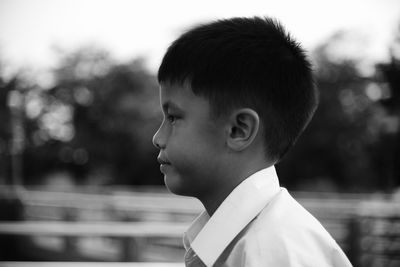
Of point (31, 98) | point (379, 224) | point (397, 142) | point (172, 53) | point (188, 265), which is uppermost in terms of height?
point (172, 53)

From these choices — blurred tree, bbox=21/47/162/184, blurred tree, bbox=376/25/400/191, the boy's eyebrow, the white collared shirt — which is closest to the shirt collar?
the white collared shirt

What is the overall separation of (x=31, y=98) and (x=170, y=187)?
34.6m

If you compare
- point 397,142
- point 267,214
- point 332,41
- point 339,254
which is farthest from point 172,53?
point 332,41

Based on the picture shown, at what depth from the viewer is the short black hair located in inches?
46.4

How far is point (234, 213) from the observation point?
1098 mm

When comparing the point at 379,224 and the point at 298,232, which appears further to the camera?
the point at 379,224

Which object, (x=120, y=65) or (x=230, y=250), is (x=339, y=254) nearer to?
(x=230, y=250)

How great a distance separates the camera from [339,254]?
42.8 inches

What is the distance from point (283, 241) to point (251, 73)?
393 millimetres

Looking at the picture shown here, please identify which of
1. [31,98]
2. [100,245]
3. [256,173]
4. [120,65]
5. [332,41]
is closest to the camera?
[256,173]

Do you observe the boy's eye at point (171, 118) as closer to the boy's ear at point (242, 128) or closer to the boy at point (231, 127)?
the boy at point (231, 127)

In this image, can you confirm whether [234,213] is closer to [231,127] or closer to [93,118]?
[231,127]

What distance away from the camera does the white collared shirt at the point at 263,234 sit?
969 millimetres

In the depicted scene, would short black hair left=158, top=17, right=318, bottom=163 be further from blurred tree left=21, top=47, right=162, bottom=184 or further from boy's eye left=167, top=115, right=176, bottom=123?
blurred tree left=21, top=47, right=162, bottom=184
